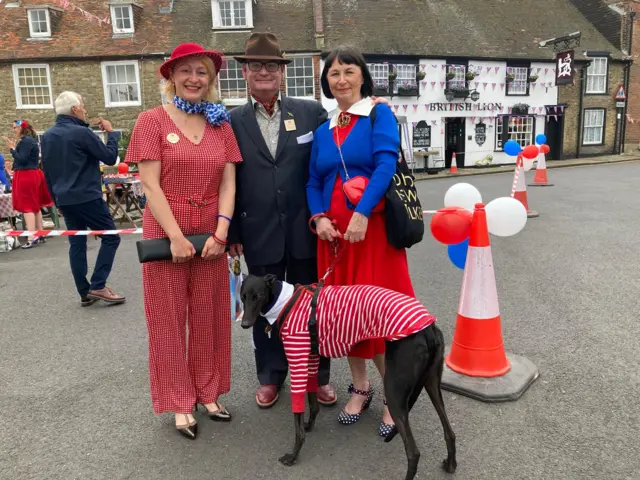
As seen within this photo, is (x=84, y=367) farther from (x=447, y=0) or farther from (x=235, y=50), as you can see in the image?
(x=447, y=0)

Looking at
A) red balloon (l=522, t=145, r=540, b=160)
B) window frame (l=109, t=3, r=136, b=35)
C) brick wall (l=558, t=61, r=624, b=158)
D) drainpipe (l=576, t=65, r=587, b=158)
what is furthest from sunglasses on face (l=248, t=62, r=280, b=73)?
drainpipe (l=576, t=65, r=587, b=158)

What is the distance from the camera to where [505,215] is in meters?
3.28

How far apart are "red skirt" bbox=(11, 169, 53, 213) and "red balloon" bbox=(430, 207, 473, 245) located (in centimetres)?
797

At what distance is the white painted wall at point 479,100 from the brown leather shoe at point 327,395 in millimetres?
18537

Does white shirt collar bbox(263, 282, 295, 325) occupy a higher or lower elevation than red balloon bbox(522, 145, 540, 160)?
lower

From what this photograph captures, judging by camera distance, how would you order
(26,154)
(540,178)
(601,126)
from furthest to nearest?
1. (601,126)
2. (540,178)
3. (26,154)

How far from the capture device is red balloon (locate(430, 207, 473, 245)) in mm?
3143

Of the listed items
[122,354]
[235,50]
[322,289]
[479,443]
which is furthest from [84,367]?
[235,50]

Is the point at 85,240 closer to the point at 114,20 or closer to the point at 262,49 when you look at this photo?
the point at 262,49

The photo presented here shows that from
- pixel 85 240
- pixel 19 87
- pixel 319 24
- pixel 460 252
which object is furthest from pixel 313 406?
pixel 19 87

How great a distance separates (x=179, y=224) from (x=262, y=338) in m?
0.97

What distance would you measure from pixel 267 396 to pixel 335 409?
45 cm

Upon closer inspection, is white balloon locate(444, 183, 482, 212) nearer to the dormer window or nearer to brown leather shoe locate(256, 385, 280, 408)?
brown leather shoe locate(256, 385, 280, 408)

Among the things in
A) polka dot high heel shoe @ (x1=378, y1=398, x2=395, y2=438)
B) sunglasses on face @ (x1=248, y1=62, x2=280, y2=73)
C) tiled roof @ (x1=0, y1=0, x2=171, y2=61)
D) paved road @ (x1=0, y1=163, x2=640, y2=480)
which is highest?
tiled roof @ (x1=0, y1=0, x2=171, y2=61)
